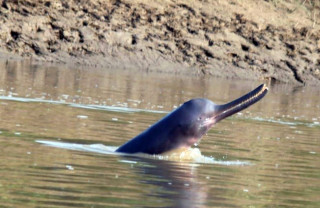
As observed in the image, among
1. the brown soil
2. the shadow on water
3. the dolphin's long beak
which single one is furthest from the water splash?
the brown soil

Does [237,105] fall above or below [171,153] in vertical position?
above

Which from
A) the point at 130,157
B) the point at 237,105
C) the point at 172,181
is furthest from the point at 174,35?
the point at 172,181

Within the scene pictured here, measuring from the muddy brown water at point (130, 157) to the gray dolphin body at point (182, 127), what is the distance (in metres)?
0.18

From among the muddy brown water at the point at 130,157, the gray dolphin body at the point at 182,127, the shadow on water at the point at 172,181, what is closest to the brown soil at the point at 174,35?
the muddy brown water at the point at 130,157

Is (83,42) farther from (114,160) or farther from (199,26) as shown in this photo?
(114,160)

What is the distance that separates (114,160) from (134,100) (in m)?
9.59

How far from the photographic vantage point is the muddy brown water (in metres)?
7.46

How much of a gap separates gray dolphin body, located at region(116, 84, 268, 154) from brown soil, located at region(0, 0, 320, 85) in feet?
67.5

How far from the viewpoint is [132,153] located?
10320mm

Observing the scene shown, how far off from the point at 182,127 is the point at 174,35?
24.0m

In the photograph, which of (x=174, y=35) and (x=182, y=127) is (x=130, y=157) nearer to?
(x=182, y=127)

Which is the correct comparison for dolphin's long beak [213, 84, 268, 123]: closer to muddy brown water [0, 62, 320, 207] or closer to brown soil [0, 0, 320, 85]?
muddy brown water [0, 62, 320, 207]

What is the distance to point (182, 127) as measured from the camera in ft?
34.2

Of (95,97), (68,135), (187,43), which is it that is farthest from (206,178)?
(187,43)
